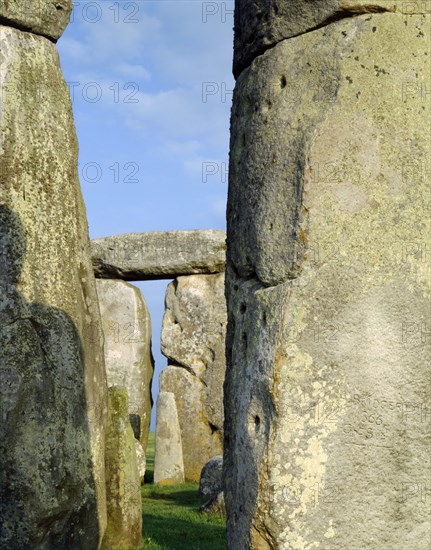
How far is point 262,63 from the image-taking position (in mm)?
4164

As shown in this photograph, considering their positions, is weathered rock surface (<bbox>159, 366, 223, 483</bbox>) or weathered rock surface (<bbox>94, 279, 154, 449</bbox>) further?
weathered rock surface (<bbox>94, 279, 154, 449</bbox>)

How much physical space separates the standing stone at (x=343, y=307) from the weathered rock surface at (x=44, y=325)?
2641mm

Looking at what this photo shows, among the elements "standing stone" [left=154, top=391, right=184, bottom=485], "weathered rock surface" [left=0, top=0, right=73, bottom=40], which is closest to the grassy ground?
"standing stone" [left=154, top=391, right=184, bottom=485]

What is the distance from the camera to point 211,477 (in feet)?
34.0

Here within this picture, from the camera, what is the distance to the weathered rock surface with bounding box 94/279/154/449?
48.7 feet

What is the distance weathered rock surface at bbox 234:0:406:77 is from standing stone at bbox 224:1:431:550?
0.03 m

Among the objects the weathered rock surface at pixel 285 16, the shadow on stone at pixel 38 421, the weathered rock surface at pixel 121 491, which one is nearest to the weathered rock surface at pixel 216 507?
the weathered rock surface at pixel 121 491

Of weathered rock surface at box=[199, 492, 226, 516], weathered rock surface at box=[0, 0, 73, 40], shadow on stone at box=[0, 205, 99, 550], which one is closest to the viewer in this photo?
shadow on stone at box=[0, 205, 99, 550]

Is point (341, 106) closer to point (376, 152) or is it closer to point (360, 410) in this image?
point (376, 152)

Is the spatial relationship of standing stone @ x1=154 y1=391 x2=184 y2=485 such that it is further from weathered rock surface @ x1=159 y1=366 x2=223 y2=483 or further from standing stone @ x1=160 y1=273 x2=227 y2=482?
standing stone @ x1=160 y1=273 x2=227 y2=482

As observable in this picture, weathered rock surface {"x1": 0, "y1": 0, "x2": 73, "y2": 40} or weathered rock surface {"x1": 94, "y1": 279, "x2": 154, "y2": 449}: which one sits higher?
weathered rock surface {"x1": 0, "y1": 0, "x2": 73, "y2": 40}

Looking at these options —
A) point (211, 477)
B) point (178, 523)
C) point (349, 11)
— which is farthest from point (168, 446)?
point (349, 11)

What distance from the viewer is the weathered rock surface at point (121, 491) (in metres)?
7.20

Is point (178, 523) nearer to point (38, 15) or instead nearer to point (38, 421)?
point (38, 421)
